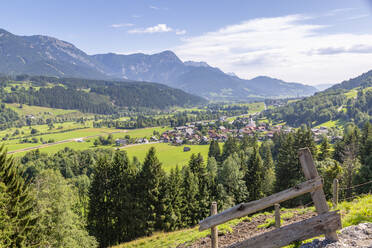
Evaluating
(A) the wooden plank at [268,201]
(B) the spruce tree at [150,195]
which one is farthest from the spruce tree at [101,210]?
(A) the wooden plank at [268,201]

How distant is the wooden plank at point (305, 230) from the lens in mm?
5613

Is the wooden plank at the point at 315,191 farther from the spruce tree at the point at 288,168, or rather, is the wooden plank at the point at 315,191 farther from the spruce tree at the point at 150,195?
the spruce tree at the point at 288,168

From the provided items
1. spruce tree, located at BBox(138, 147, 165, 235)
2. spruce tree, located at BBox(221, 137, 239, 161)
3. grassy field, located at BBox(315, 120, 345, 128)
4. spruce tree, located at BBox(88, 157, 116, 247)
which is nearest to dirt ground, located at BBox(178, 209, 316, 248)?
spruce tree, located at BBox(138, 147, 165, 235)

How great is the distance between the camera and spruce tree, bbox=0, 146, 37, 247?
1811 centimetres

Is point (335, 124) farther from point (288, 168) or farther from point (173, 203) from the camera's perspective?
point (173, 203)

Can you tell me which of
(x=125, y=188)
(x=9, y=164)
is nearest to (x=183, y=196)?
(x=125, y=188)

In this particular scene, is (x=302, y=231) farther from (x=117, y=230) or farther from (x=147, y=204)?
(x=117, y=230)

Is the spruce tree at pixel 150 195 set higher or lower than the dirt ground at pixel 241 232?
lower

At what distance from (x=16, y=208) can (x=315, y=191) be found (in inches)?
882

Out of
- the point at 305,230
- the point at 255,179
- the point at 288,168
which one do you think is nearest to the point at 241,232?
the point at 305,230

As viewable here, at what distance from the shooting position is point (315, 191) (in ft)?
19.0

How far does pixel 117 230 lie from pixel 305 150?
3042cm

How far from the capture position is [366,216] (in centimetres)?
791

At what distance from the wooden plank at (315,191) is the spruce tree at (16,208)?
20878mm
